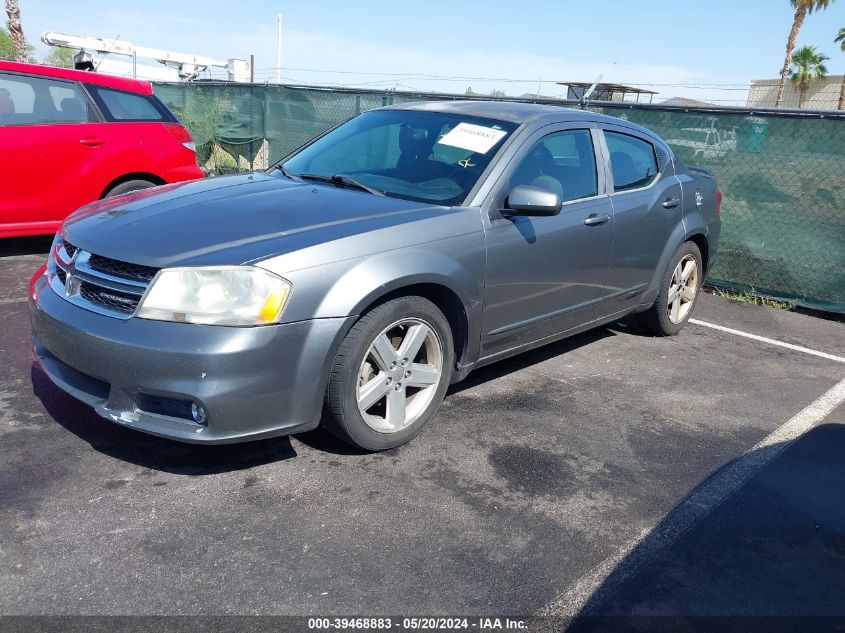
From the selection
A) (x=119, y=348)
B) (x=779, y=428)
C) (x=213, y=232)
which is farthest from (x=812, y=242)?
(x=119, y=348)

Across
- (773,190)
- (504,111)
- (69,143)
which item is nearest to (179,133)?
(69,143)

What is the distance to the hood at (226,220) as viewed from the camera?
123 inches

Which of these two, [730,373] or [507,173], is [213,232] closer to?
[507,173]

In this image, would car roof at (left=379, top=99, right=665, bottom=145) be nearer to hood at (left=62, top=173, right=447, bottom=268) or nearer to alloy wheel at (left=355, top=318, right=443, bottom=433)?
hood at (left=62, top=173, right=447, bottom=268)

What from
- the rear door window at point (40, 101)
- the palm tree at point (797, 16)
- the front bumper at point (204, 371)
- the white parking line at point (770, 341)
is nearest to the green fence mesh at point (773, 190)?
the white parking line at point (770, 341)

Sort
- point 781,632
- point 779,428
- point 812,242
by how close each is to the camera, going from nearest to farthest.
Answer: point 781,632 < point 779,428 < point 812,242

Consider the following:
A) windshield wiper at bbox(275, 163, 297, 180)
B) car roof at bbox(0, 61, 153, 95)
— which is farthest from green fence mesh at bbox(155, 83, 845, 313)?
windshield wiper at bbox(275, 163, 297, 180)

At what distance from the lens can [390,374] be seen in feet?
11.5

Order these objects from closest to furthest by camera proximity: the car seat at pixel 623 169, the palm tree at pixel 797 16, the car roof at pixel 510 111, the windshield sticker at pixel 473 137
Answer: the windshield sticker at pixel 473 137
the car roof at pixel 510 111
the car seat at pixel 623 169
the palm tree at pixel 797 16

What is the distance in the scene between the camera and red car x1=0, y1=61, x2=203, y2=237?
20.9 feet

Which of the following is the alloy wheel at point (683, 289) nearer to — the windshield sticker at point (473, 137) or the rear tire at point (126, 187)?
the windshield sticker at point (473, 137)

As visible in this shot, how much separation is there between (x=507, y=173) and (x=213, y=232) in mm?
1576

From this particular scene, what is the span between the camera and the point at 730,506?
336 cm

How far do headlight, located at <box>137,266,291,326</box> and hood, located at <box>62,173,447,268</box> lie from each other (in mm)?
54
